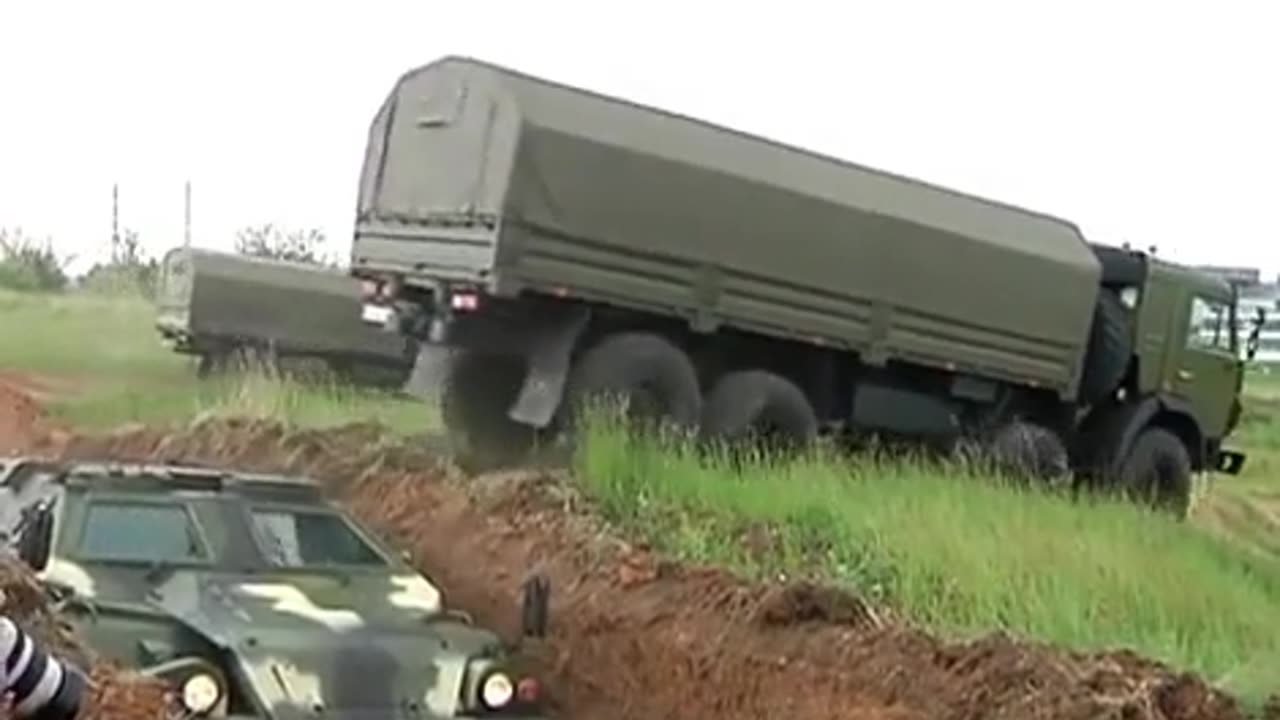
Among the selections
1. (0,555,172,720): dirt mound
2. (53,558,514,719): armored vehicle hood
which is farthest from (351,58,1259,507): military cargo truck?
(0,555,172,720): dirt mound

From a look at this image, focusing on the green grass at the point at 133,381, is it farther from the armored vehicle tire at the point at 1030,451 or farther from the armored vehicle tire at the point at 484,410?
the armored vehicle tire at the point at 1030,451

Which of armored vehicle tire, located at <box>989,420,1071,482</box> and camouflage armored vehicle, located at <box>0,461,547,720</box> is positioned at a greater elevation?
armored vehicle tire, located at <box>989,420,1071,482</box>

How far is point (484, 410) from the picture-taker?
18875 millimetres

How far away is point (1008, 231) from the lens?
2077cm

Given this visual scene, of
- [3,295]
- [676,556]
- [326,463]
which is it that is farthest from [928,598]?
[3,295]

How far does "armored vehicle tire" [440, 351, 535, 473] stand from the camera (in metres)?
18.6

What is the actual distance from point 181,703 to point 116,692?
2880mm

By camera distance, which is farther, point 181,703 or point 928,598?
point 928,598

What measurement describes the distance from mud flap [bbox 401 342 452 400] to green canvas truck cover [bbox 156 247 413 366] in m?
9.29

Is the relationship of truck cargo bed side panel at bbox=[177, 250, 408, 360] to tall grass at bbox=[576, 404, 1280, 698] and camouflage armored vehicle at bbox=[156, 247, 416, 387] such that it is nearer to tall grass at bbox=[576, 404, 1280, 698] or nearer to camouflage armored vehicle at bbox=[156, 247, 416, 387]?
camouflage armored vehicle at bbox=[156, 247, 416, 387]

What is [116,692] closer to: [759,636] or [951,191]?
[759,636]

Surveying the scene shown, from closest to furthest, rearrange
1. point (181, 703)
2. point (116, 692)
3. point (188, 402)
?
point (116, 692), point (181, 703), point (188, 402)

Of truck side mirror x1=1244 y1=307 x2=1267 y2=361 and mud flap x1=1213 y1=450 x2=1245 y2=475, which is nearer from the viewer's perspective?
mud flap x1=1213 y1=450 x2=1245 y2=475

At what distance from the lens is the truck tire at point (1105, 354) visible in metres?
21.6
